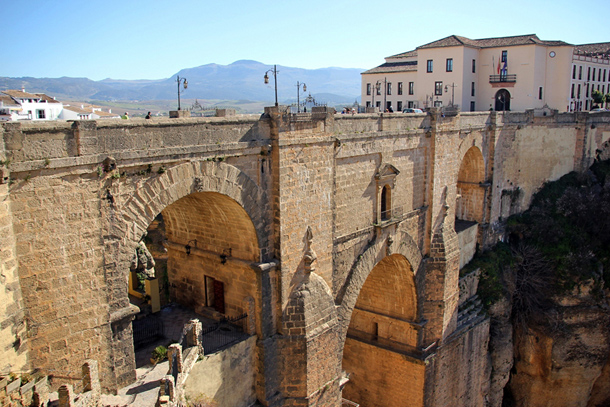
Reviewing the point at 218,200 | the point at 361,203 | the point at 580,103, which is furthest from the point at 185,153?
the point at 580,103

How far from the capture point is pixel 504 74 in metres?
37.4

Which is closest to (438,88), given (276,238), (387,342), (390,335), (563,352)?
(563,352)

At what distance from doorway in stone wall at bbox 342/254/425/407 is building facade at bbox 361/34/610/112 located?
19.1 m

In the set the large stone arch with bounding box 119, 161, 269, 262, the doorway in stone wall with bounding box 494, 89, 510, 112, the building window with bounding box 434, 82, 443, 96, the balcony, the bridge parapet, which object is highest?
the balcony

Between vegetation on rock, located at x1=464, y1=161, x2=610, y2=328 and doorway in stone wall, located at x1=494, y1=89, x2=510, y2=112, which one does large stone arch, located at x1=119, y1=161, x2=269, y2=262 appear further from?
doorway in stone wall, located at x1=494, y1=89, x2=510, y2=112

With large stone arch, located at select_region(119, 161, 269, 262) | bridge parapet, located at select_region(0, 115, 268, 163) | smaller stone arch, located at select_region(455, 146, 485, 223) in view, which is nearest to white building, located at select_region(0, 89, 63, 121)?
smaller stone arch, located at select_region(455, 146, 485, 223)

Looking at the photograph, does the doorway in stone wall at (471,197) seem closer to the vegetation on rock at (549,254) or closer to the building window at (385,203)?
the vegetation on rock at (549,254)

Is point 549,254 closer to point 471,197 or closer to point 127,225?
point 471,197

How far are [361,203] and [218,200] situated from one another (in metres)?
5.48

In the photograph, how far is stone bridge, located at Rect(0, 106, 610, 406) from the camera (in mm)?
8492

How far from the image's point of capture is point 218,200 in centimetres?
1211

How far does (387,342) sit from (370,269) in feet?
16.6

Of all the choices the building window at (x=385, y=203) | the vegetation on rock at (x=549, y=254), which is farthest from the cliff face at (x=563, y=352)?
the building window at (x=385, y=203)

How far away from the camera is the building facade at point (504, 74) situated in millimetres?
36688
